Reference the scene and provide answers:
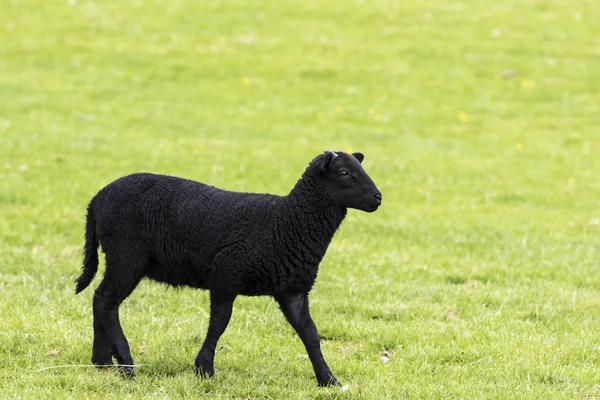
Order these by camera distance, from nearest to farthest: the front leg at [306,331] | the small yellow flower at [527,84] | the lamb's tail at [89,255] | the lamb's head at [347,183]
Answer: the lamb's head at [347,183]
the front leg at [306,331]
the lamb's tail at [89,255]
the small yellow flower at [527,84]

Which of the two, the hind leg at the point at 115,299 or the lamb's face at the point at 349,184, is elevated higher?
the lamb's face at the point at 349,184

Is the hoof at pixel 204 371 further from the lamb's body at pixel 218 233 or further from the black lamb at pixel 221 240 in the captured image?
the lamb's body at pixel 218 233

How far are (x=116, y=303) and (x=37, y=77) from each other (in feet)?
47.0

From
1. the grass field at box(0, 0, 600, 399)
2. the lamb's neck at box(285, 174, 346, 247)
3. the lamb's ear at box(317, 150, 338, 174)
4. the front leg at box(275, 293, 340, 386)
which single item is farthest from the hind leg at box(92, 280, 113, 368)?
the lamb's ear at box(317, 150, 338, 174)

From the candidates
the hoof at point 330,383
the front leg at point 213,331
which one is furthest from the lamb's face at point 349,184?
the hoof at point 330,383

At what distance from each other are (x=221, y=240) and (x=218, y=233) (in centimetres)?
6

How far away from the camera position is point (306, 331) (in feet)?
20.2

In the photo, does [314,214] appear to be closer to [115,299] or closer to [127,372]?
[115,299]

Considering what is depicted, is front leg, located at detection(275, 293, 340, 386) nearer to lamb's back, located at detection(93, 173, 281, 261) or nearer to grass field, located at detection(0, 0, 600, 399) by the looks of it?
grass field, located at detection(0, 0, 600, 399)

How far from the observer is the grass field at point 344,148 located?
21.8 feet

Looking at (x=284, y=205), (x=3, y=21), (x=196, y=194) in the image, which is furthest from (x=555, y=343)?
(x=3, y=21)

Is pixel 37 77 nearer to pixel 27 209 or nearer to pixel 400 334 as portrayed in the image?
pixel 27 209

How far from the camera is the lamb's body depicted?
6.09m

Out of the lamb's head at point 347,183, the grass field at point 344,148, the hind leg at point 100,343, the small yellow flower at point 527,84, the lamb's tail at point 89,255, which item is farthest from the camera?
the small yellow flower at point 527,84
